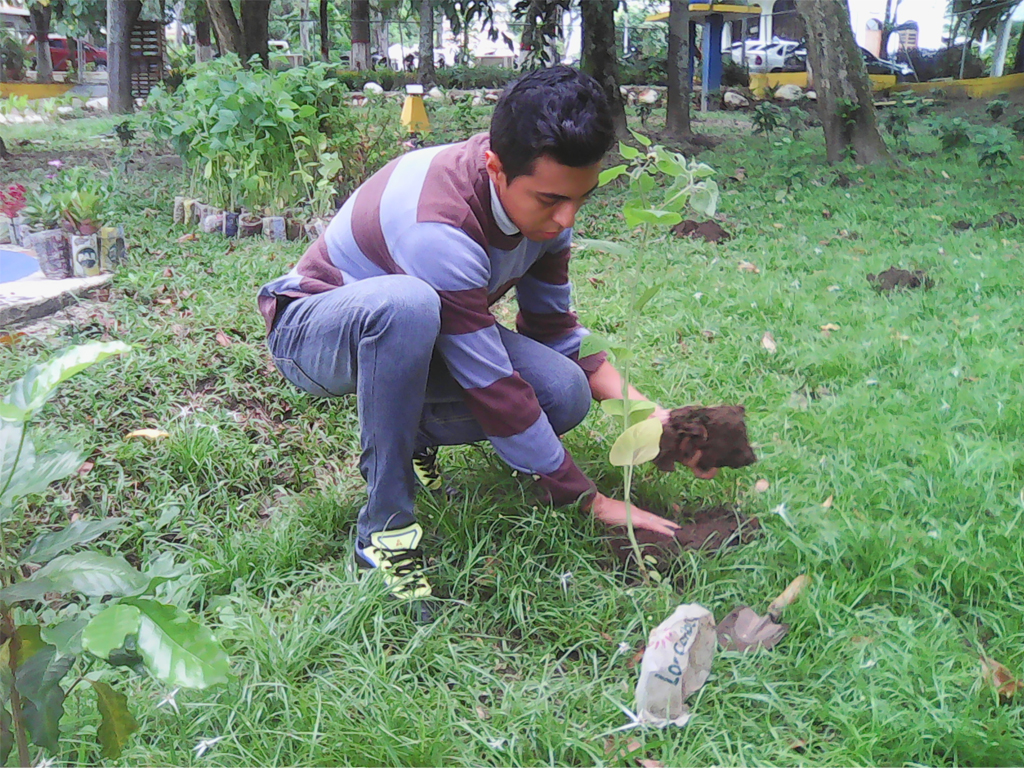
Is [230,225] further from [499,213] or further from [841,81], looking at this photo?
[841,81]

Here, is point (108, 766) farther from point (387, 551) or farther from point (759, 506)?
point (759, 506)

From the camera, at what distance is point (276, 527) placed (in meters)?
1.96

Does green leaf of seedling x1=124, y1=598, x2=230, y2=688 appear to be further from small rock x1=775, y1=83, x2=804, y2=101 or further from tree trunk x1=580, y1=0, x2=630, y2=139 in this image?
small rock x1=775, y1=83, x2=804, y2=101

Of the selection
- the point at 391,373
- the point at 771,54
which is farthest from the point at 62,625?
the point at 771,54

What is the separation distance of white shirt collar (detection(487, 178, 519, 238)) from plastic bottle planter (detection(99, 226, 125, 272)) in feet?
8.10

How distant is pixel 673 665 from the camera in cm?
134

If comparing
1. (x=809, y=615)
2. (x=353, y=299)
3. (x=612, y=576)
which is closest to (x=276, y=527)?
(x=353, y=299)

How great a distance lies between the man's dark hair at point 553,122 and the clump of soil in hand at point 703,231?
10.5 feet

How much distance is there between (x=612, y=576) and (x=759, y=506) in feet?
1.47

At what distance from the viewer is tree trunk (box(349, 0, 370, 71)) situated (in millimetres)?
17703

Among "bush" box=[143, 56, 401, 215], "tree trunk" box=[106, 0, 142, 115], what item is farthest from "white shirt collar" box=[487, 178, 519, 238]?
"tree trunk" box=[106, 0, 142, 115]

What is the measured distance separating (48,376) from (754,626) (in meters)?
1.28

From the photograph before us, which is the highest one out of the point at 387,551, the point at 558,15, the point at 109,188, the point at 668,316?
the point at 558,15

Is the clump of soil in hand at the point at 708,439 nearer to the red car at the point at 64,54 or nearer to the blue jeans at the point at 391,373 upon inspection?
the blue jeans at the point at 391,373
